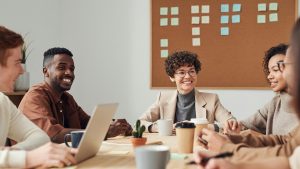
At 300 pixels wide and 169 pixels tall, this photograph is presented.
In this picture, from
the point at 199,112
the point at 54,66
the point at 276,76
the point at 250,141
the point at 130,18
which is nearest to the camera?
the point at 250,141

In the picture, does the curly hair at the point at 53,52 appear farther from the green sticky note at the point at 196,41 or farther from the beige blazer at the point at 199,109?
the green sticky note at the point at 196,41

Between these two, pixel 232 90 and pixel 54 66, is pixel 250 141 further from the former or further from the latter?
pixel 232 90

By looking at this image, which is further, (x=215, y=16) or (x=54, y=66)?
(x=215, y=16)

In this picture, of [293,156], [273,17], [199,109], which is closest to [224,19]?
[273,17]

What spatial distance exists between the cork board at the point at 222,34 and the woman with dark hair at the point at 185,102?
41.0 inches

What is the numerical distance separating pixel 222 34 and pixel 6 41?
277cm

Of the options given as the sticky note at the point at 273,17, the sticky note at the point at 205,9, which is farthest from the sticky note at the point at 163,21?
the sticky note at the point at 273,17

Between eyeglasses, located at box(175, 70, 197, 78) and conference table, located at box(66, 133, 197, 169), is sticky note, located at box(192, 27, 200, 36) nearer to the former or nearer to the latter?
eyeglasses, located at box(175, 70, 197, 78)

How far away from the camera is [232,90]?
418cm

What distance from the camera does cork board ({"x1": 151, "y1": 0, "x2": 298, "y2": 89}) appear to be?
13.3ft

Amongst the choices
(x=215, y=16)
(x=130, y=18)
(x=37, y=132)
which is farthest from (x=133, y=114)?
(x=37, y=132)

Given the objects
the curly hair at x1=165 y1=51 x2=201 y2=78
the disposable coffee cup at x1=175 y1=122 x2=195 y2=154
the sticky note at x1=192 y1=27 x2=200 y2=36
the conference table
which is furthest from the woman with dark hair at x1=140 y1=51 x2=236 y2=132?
the disposable coffee cup at x1=175 y1=122 x2=195 y2=154

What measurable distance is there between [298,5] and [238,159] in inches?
120

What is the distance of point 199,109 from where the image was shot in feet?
9.84
